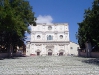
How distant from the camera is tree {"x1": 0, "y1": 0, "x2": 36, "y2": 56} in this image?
962 inches

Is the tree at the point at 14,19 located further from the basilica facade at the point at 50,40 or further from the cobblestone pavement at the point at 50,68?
the basilica facade at the point at 50,40

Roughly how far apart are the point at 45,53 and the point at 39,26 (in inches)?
462

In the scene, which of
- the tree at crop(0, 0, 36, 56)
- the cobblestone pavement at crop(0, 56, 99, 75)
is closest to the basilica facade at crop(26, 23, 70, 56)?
the tree at crop(0, 0, 36, 56)

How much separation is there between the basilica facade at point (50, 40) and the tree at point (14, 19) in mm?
25256

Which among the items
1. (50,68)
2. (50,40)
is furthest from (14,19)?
(50,40)

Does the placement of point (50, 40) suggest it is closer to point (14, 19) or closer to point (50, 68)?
point (14, 19)

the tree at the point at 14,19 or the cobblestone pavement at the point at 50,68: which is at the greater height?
the tree at the point at 14,19

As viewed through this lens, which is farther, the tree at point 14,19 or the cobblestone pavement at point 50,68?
the tree at point 14,19

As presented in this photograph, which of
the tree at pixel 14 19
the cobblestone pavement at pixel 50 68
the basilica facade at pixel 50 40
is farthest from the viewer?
the basilica facade at pixel 50 40

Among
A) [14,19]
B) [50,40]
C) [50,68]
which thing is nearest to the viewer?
[50,68]

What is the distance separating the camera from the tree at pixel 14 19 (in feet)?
80.2

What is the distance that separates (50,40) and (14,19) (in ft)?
154

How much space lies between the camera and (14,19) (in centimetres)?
2486

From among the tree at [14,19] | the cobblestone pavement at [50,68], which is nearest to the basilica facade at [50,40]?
the tree at [14,19]
